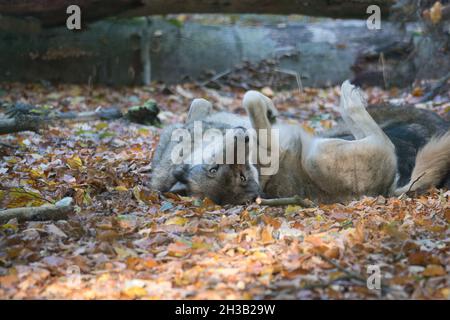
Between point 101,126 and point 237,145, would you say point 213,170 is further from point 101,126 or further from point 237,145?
point 101,126

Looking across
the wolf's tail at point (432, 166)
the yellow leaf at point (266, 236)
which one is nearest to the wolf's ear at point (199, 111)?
the wolf's tail at point (432, 166)

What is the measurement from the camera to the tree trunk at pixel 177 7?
10677 mm

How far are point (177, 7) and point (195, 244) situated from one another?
22.9ft

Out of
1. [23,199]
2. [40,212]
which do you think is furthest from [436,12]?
[40,212]

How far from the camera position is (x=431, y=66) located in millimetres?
10836

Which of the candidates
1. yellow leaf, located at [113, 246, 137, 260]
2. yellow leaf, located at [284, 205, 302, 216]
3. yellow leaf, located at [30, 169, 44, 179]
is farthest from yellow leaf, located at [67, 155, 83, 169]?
yellow leaf, located at [113, 246, 137, 260]

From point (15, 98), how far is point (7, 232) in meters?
6.09

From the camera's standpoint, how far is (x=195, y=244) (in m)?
5.00

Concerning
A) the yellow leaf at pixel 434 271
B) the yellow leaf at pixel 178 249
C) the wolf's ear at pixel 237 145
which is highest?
the wolf's ear at pixel 237 145

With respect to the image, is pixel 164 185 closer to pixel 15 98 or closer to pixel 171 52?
pixel 15 98

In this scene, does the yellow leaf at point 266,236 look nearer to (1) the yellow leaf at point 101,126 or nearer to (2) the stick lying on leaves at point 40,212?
(2) the stick lying on leaves at point 40,212

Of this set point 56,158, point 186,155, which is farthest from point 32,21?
point 186,155

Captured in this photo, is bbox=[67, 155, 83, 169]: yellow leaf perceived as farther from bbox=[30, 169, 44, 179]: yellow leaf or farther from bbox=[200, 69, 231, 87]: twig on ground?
bbox=[200, 69, 231, 87]: twig on ground
